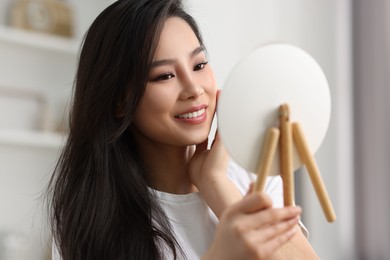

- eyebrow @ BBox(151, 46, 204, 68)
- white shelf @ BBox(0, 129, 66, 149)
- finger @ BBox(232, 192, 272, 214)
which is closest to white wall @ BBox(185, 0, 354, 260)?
white shelf @ BBox(0, 129, 66, 149)

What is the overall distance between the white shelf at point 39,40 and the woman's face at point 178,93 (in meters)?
2.02

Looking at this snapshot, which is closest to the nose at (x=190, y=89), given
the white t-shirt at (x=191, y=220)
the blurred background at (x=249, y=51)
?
the white t-shirt at (x=191, y=220)

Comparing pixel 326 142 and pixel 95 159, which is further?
pixel 326 142

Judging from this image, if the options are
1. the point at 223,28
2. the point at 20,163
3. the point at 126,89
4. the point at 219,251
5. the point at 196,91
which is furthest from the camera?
the point at 20,163

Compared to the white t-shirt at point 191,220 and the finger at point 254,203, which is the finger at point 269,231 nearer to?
the finger at point 254,203

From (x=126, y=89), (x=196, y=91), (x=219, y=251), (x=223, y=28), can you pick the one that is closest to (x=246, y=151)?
(x=219, y=251)

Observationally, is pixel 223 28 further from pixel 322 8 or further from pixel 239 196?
pixel 239 196

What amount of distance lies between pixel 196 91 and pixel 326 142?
1906 millimetres

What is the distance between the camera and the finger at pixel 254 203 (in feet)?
3.05

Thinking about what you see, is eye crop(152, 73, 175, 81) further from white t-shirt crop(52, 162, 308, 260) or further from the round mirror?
the round mirror

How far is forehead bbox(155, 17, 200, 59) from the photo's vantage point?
1.42m

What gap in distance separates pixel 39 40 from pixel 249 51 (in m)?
0.98

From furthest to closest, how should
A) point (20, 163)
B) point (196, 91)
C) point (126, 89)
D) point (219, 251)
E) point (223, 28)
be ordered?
point (20, 163)
point (223, 28)
point (126, 89)
point (196, 91)
point (219, 251)

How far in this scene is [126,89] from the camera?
59.0 inches
